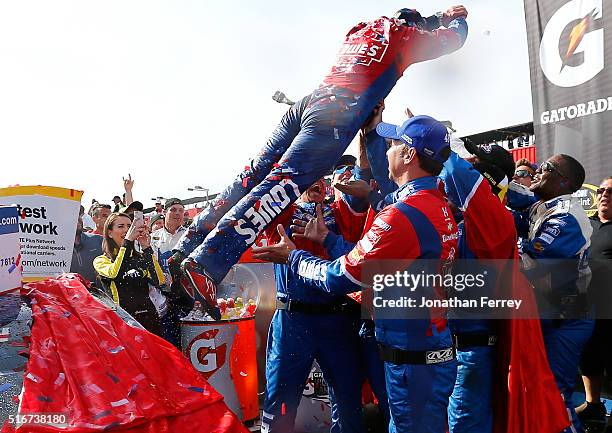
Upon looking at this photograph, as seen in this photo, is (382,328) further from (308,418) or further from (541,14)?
(541,14)

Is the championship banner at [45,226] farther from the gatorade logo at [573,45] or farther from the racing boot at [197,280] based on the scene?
the gatorade logo at [573,45]

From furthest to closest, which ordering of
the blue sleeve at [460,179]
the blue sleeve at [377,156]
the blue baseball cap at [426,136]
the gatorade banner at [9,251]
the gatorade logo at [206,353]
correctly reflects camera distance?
the gatorade logo at [206,353]
the blue sleeve at [377,156]
the blue sleeve at [460,179]
the blue baseball cap at [426,136]
the gatorade banner at [9,251]

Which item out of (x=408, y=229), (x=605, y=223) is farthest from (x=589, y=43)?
(x=408, y=229)

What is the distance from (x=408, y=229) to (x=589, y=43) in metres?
3.81

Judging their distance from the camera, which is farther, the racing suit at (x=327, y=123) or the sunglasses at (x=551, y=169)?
the sunglasses at (x=551, y=169)

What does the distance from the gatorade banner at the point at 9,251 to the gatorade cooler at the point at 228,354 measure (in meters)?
2.46

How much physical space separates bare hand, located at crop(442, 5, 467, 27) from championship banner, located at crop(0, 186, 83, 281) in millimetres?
2283

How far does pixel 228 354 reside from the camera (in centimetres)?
464

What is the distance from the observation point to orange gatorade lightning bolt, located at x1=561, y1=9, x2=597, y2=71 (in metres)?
5.00

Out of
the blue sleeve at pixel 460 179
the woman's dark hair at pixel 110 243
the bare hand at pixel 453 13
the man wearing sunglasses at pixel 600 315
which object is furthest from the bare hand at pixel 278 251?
the man wearing sunglasses at pixel 600 315

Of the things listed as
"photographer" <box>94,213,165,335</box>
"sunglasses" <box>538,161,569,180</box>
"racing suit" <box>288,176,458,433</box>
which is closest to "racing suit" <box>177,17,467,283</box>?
"racing suit" <box>288,176,458,433</box>

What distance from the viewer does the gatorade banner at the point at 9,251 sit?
2.19 metres

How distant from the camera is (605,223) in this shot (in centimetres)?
450

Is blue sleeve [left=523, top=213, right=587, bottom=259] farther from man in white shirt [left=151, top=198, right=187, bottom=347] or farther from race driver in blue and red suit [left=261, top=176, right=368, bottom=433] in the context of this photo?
man in white shirt [left=151, top=198, right=187, bottom=347]
